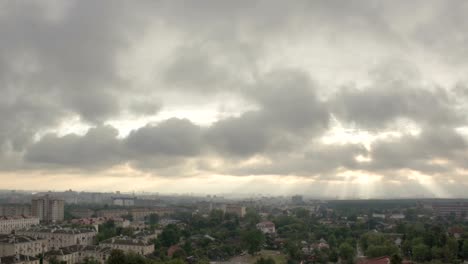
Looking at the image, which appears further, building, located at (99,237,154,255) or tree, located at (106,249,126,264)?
building, located at (99,237,154,255)

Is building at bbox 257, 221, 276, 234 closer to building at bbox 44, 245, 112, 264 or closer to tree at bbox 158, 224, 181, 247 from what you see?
tree at bbox 158, 224, 181, 247

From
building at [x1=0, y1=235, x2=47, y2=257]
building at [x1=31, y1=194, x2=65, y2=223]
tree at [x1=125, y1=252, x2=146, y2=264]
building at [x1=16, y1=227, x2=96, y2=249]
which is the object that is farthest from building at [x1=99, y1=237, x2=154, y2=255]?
building at [x1=31, y1=194, x2=65, y2=223]

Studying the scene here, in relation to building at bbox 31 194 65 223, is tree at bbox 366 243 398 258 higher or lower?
lower

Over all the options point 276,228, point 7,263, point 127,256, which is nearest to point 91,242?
point 7,263

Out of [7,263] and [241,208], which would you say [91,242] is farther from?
[241,208]

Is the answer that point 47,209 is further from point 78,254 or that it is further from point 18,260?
point 18,260

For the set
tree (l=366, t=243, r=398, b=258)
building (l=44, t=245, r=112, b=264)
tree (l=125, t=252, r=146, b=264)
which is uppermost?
tree (l=125, t=252, r=146, b=264)

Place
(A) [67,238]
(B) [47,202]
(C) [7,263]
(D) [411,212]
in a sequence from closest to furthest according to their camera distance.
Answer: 1. (C) [7,263]
2. (A) [67,238]
3. (B) [47,202]
4. (D) [411,212]

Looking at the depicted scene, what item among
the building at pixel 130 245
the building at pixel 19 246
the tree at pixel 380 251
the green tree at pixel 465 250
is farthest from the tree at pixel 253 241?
the building at pixel 19 246

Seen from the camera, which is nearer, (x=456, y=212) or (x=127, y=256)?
(x=127, y=256)
